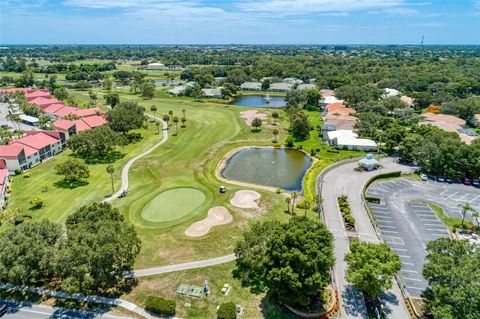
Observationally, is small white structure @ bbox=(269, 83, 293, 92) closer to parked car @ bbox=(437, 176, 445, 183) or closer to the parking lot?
parked car @ bbox=(437, 176, 445, 183)

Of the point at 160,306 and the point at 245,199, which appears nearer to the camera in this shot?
the point at 160,306

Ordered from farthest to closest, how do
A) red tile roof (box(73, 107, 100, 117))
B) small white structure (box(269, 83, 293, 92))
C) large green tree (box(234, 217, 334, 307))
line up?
small white structure (box(269, 83, 293, 92)), red tile roof (box(73, 107, 100, 117)), large green tree (box(234, 217, 334, 307))

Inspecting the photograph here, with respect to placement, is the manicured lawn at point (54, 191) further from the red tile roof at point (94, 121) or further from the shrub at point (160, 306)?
the shrub at point (160, 306)

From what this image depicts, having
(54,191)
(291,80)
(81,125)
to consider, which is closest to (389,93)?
(291,80)

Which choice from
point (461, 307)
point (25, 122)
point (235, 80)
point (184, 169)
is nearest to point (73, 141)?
point (184, 169)

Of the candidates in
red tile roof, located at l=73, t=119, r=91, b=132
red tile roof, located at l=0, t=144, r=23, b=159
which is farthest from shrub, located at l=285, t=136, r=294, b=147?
red tile roof, located at l=0, t=144, r=23, b=159

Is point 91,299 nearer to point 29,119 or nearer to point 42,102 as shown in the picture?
point 29,119
